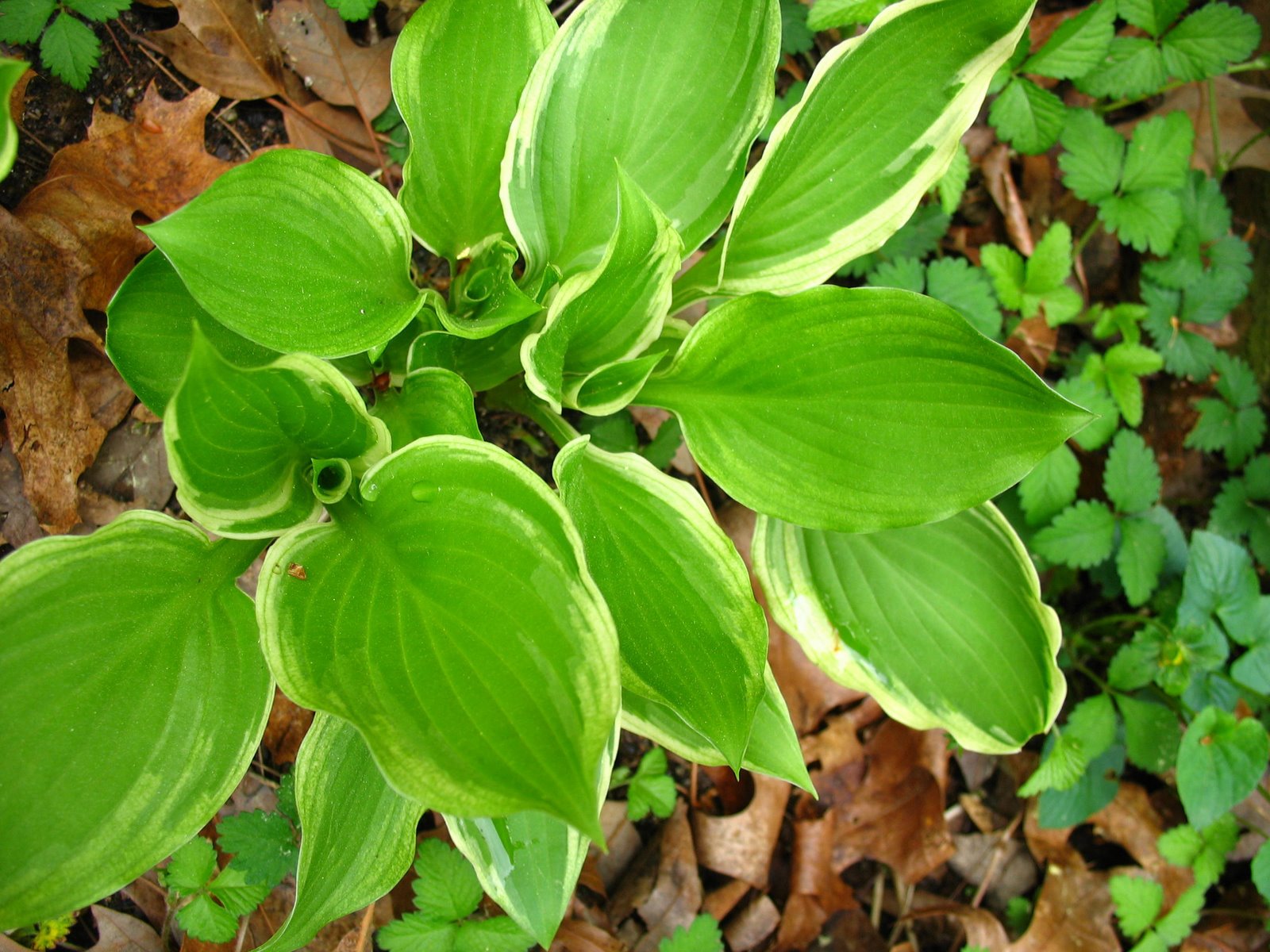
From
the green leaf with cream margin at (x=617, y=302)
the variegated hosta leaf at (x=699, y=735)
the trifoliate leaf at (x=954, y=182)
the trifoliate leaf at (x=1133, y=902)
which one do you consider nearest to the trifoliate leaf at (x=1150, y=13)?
the trifoliate leaf at (x=954, y=182)

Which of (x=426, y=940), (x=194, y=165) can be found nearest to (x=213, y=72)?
(x=194, y=165)

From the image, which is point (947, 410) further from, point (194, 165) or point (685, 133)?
point (194, 165)

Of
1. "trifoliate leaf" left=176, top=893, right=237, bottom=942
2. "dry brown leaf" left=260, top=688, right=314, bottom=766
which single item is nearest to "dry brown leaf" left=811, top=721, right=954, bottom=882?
"dry brown leaf" left=260, top=688, right=314, bottom=766

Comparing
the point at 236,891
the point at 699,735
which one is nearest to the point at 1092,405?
the point at 699,735

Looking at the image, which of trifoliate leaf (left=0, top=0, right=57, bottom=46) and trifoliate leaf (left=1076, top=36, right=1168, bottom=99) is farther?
trifoliate leaf (left=1076, top=36, right=1168, bottom=99)

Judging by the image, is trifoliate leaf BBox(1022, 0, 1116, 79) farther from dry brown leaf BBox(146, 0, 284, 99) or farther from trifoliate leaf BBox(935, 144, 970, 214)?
dry brown leaf BBox(146, 0, 284, 99)

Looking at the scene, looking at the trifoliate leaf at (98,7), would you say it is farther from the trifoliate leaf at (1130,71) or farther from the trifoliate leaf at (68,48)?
the trifoliate leaf at (1130,71)
